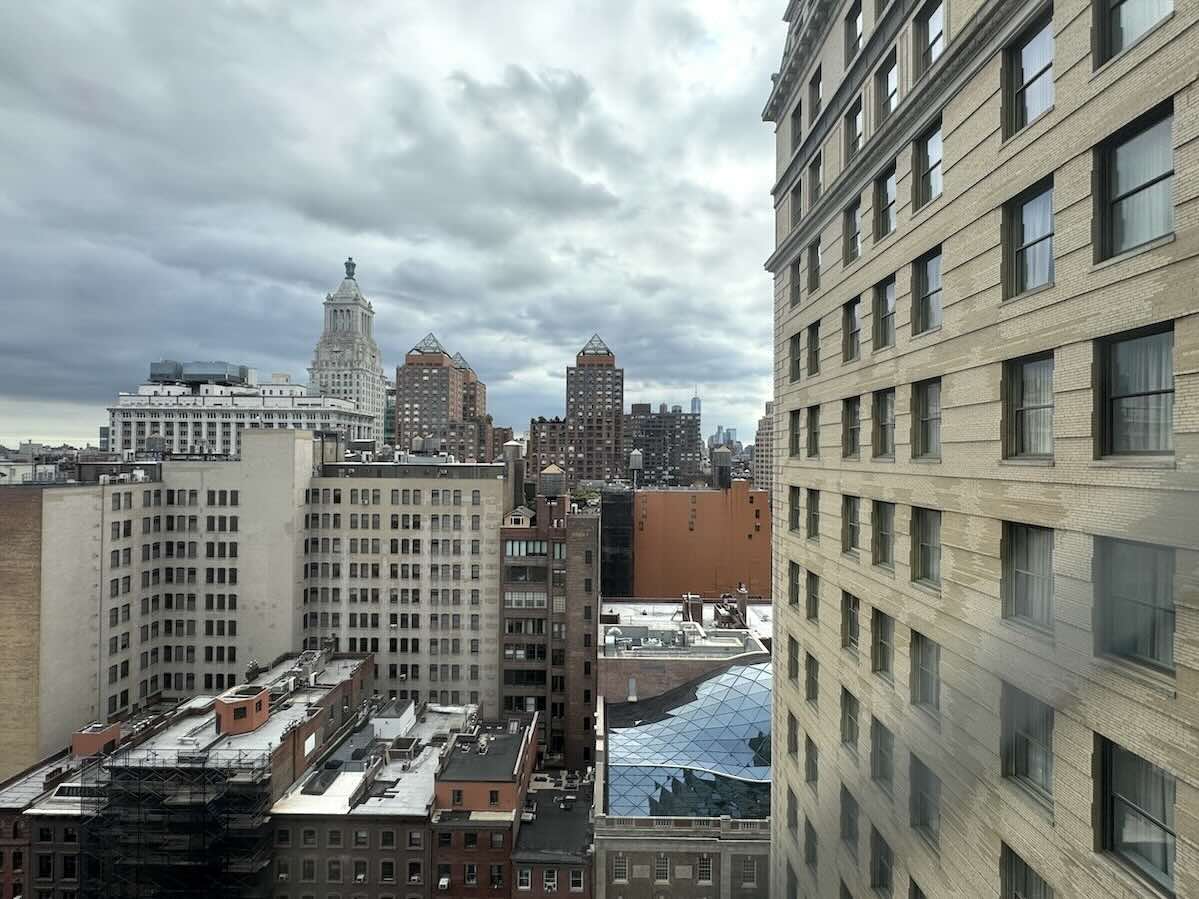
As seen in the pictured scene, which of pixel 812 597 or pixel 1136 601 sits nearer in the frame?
pixel 1136 601

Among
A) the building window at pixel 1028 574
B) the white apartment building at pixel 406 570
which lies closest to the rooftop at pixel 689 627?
the white apartment building at pixel 406 570

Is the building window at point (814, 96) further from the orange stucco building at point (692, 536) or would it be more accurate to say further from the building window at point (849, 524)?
the orange stucco building at point (692, 536)

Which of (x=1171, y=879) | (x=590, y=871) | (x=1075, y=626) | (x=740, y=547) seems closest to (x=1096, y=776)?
(x=1171, y=879)

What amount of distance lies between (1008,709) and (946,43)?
685cm

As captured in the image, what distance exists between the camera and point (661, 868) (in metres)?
25.5

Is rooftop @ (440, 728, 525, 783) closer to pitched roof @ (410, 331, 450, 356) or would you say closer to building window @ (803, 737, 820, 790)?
building window @ (803, 737, 820, 790)

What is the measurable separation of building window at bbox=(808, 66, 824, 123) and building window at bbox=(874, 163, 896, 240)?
12.4ft

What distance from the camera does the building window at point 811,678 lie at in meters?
12.3

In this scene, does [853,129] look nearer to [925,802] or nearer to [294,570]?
[925,802]

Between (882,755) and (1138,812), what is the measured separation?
471cm

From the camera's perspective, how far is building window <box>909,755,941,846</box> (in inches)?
288

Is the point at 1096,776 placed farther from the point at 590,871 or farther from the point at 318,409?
the point at 318,409

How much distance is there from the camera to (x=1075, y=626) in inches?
188

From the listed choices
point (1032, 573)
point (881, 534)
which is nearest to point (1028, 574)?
point (1032, 573)
